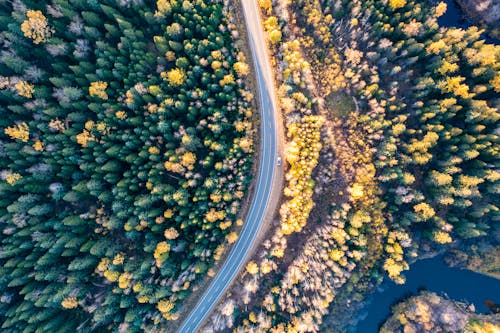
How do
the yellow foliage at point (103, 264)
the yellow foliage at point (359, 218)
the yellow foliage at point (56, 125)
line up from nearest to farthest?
the yellow foliage at point (56, 125) → the yellow foliage at point (103, 264) → the yellow foliage at point (359, 218)

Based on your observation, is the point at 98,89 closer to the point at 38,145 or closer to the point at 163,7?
the point at 38,145

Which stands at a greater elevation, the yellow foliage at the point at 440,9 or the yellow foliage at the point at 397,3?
the yellow foliage at the point at 397,3

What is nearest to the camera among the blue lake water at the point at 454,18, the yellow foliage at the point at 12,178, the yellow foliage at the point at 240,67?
the yellow foliage at the point at 12,178

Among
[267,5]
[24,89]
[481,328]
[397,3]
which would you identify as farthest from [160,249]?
[481,328]

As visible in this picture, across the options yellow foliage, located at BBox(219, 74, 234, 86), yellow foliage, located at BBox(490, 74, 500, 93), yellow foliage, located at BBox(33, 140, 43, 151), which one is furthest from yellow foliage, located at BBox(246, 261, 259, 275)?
yellow foliage, located at BBox(490, 74, 500, 93)

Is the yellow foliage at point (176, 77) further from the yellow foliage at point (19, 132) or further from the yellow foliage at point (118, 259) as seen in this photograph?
the yellow foliage at point (118, 259)

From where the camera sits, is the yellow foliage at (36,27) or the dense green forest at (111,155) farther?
the dense green forest at (111,155)

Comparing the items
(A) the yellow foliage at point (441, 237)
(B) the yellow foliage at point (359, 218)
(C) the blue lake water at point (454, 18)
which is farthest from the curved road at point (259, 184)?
(C) the blue lake water at point (454, 18)
